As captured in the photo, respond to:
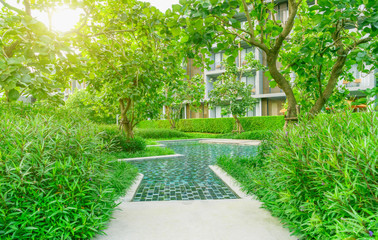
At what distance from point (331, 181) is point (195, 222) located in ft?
6.01

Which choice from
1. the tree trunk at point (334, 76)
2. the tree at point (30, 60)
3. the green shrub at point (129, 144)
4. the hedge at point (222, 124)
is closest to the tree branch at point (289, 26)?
the tree trunk at point (334, 76)

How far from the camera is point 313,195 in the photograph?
280 cm

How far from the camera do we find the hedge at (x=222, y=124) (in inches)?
981

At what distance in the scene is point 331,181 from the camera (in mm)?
2494

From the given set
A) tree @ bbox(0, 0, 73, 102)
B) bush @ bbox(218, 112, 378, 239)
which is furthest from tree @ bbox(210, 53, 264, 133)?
tree @ bbox(0, 0, 73, 102)

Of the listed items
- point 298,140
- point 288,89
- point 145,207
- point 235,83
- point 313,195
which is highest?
point 235,83

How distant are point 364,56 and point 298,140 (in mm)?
1812

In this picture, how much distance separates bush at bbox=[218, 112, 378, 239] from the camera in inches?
81.8

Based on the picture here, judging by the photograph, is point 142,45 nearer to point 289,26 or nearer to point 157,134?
point 289,26

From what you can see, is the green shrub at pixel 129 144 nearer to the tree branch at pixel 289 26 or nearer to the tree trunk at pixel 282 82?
the tree trunk at pixel 282 82

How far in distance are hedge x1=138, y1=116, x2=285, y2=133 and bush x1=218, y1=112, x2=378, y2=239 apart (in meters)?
19.8

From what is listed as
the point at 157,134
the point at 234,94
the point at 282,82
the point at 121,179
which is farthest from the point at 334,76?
the point at 157,134

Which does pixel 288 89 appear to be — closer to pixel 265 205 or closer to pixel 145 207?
pixel 265 205


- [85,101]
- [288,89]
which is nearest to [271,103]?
[85,101]
